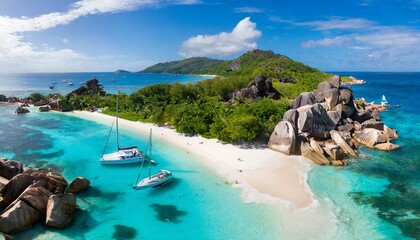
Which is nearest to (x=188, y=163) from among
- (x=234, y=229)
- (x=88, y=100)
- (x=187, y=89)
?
(x=234, y=229)

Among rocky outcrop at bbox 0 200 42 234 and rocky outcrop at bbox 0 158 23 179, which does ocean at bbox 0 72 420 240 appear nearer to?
rocky outcrop at bbox 0 200 42 234

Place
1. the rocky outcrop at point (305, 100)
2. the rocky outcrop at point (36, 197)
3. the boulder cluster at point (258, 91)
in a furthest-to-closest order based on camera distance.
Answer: the boulder cluster at point (258, 91), the rocky outcrop at point (305, 100), the rocky outcrop at point (36, 197)

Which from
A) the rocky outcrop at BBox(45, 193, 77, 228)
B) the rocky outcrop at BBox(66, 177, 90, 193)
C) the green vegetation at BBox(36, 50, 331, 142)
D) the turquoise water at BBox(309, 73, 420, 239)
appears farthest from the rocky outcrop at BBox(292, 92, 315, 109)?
the rocky outcrop at BBox(45, 193, 77, 228)

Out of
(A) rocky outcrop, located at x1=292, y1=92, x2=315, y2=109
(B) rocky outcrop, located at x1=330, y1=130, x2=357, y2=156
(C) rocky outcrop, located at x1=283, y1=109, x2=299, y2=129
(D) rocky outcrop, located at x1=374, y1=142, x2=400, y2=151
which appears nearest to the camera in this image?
(B) rocky outcrop, located at x1=330, y1=130, x2=357, y2=156

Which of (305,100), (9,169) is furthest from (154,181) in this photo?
(305,100)

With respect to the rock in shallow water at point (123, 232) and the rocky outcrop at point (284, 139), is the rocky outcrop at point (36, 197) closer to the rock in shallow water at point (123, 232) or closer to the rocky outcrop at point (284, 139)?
the rock in shallow water at point (123, 232)

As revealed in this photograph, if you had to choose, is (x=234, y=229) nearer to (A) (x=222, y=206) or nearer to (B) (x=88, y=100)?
(A) (x=222, y=206)

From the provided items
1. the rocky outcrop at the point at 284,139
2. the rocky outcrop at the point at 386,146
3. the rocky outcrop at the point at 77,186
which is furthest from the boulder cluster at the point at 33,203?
the rocky outcrop at the point at 386,146
